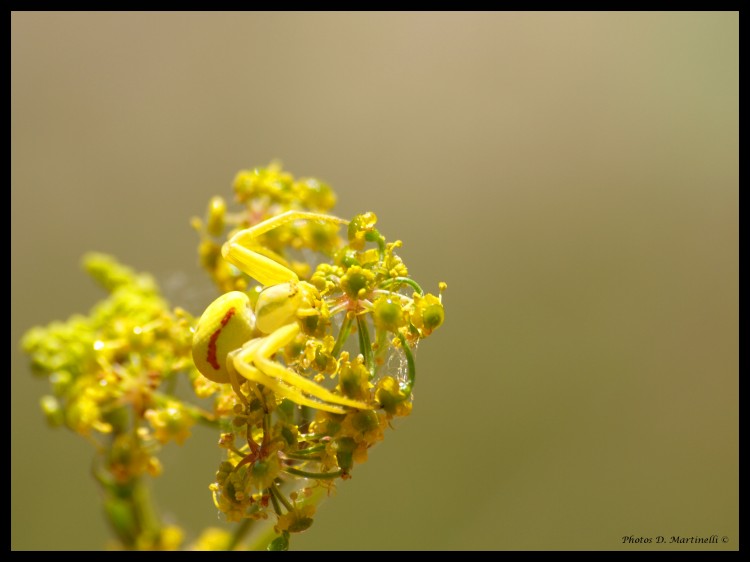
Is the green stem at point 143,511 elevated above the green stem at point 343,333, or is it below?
below

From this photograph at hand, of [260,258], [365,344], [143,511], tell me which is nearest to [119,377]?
[143,511]

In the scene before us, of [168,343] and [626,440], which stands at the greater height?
[168,343]

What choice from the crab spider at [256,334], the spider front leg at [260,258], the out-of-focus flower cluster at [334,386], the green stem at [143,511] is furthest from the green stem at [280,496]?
the green stem at [143,511]

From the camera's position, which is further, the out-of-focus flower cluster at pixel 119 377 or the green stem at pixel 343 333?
the out-of-focus flower cluster at pixel 119 377

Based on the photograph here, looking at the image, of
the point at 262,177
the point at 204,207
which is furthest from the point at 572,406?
the point at 262,177

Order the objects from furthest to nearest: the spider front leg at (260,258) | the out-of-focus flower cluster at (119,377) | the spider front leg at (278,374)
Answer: the out-of-focus flower cluster at (119,377)
the spider front leg at (260,258)
the spider front leg at (278,374)

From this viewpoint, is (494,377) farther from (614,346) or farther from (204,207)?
(204,207)

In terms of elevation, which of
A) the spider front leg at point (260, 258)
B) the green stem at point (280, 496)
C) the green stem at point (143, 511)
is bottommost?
Result: the green stem at point (143, 511)

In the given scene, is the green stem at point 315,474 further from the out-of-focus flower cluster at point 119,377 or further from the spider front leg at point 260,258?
the out-of-focus flower cluster at point 119,377
